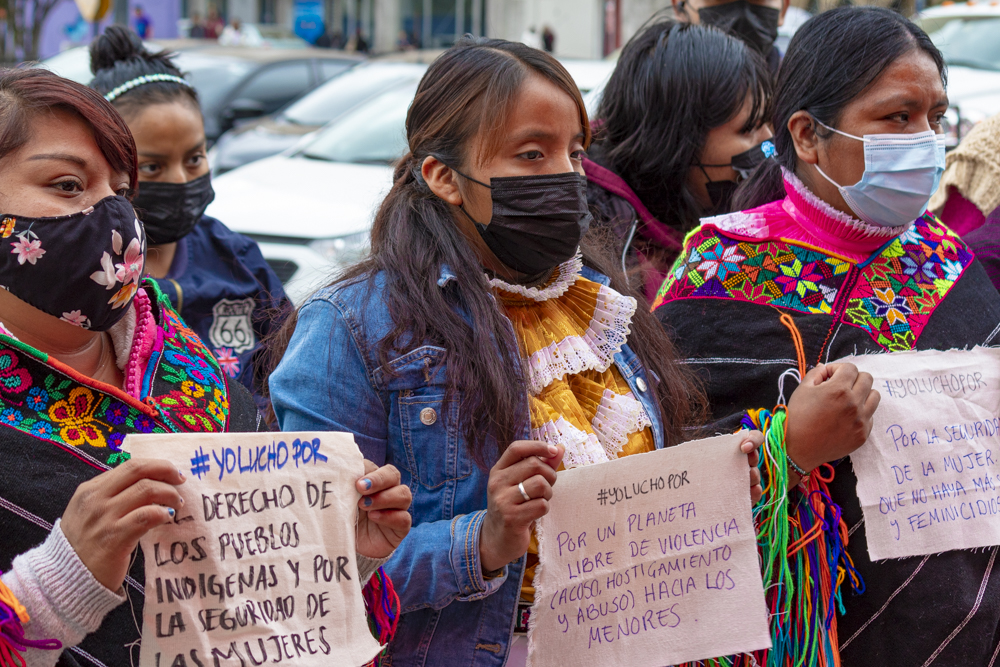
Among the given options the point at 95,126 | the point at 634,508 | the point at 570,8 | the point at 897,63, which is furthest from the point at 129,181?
the point at 570,8

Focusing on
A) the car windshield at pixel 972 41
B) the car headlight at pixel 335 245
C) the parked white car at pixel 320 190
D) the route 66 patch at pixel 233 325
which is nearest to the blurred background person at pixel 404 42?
the car windshield at pixel 972 41

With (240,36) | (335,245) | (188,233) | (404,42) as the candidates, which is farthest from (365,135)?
(404,42)

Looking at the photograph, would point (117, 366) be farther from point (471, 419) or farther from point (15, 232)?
point (471, 419)

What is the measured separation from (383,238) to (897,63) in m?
1.38

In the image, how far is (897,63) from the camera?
2.54m

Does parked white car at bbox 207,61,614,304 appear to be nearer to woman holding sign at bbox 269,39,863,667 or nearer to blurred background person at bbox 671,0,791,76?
blurred background person at bbox 671,0,791,76

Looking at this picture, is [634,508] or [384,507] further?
[634,508]

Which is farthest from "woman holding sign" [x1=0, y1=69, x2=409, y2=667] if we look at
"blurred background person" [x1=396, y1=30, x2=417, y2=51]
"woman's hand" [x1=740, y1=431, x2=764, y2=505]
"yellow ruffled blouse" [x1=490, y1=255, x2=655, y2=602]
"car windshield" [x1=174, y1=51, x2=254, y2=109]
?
"blurred background person" [x1=396, y1=30, x2=417, y2=51]

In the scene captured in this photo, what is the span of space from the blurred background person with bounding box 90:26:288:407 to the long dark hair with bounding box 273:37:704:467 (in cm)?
111

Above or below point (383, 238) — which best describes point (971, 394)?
below

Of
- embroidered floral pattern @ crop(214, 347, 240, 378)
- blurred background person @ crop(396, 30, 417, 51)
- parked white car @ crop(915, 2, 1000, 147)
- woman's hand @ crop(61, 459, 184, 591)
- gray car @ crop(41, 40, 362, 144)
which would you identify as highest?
woman's hand @ crop(61, 459, 184, 591)

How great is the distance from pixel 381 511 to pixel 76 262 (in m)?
0.73

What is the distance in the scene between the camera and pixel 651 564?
2.13 metres

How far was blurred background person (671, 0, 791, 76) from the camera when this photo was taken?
13.9 ft
